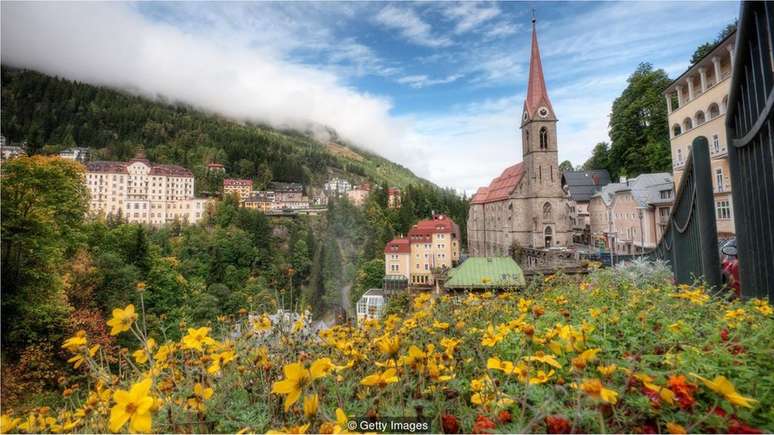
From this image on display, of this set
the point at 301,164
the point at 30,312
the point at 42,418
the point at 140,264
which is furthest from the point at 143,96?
the point at 42,418

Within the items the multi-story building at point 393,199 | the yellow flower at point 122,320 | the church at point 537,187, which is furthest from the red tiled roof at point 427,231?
the yellow flower at point 122,320

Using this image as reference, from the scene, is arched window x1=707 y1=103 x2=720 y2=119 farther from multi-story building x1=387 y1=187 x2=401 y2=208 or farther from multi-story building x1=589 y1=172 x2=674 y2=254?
multi-story building x1=387 y1=187 x2=401 y2=208

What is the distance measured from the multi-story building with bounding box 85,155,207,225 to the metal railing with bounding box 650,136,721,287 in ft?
158

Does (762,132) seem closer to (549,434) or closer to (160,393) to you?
(549,434)

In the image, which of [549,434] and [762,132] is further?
[762,132]

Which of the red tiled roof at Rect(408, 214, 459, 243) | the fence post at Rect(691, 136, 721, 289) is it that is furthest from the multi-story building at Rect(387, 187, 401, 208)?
the fence post at Rect(691, 136, 721, 289)

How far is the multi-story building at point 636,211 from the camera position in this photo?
63.8ft

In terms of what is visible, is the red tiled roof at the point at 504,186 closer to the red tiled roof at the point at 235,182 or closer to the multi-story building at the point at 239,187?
the multi-story building at the point at 239,187

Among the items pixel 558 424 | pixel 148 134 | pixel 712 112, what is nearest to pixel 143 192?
pixel 148 134

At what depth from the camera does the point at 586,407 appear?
0.95m

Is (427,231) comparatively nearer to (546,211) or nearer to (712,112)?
(546,211)

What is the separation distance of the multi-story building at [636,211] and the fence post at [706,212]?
16928 mm

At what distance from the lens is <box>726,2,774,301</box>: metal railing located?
1.88 meters

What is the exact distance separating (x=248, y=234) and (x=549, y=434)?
5047cm
